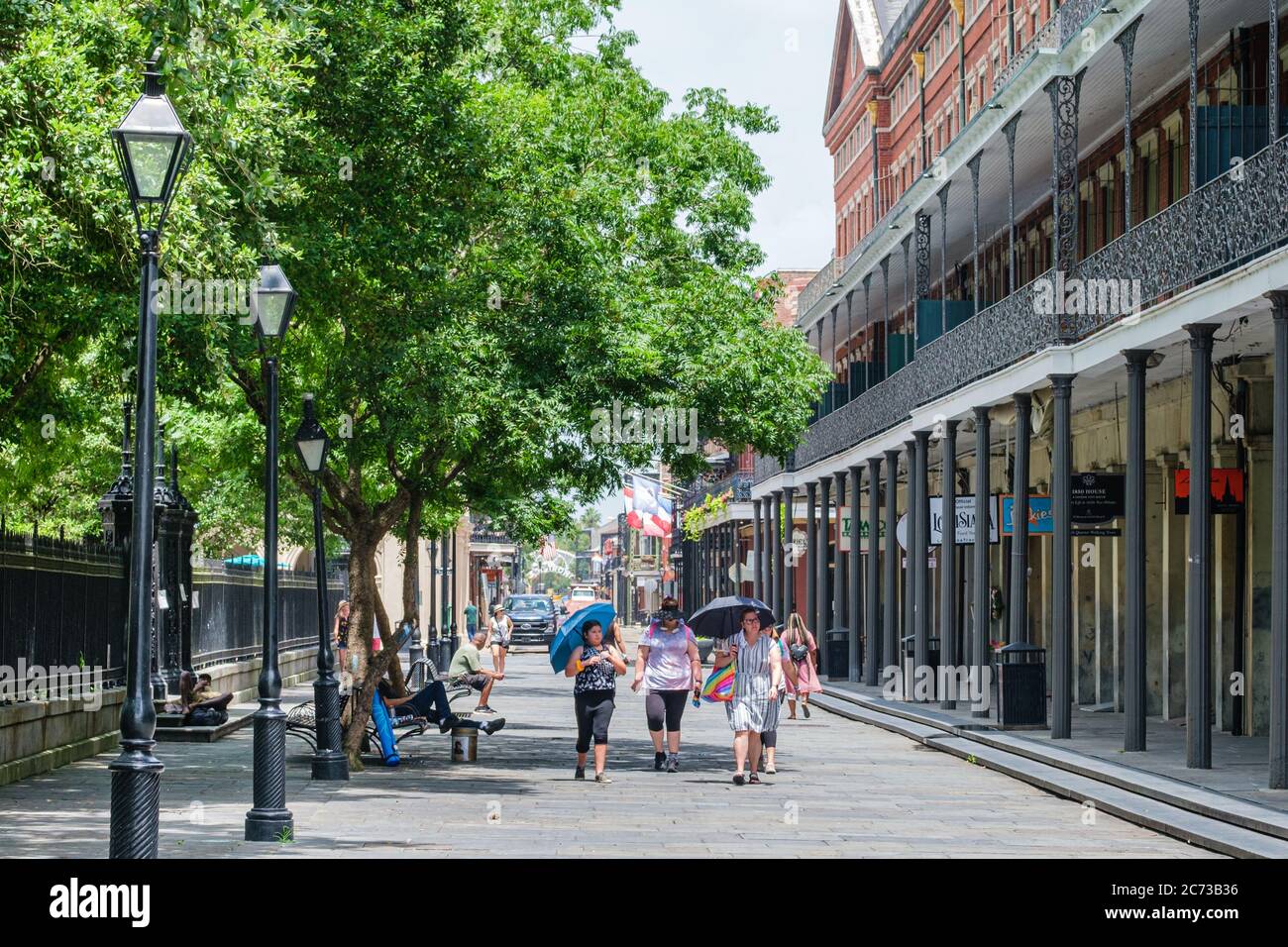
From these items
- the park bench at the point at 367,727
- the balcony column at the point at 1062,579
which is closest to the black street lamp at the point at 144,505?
the park bench at the point at 367,727

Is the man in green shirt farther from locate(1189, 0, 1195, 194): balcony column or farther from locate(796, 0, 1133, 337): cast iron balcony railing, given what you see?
locate(1189, 0, 1195, 194): balcony column

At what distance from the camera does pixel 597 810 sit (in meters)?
16.6

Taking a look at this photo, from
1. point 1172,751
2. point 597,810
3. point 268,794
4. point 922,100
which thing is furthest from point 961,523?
point 268,794

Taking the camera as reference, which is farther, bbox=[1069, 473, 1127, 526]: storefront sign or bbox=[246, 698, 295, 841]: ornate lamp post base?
bbox=[1069, 473, 1127, 526]: storefront sign

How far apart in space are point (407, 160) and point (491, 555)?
426 feet

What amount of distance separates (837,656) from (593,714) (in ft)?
76.1

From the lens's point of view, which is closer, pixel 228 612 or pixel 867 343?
pixel 228 612

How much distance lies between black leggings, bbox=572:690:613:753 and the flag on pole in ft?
142

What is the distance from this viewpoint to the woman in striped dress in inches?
766

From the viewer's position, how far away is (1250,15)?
69.8ft

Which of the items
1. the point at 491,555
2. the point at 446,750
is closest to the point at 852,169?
the point at 446,750

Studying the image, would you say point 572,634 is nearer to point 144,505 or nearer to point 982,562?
point 982,562

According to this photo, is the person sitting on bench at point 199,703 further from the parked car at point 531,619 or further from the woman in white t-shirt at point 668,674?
the parked car at point 531,619

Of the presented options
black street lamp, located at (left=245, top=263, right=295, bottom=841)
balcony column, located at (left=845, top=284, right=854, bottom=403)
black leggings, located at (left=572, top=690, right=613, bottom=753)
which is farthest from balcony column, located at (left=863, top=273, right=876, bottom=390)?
black street lamp, located at (left=245, top=263, right=295, bottom=841)
